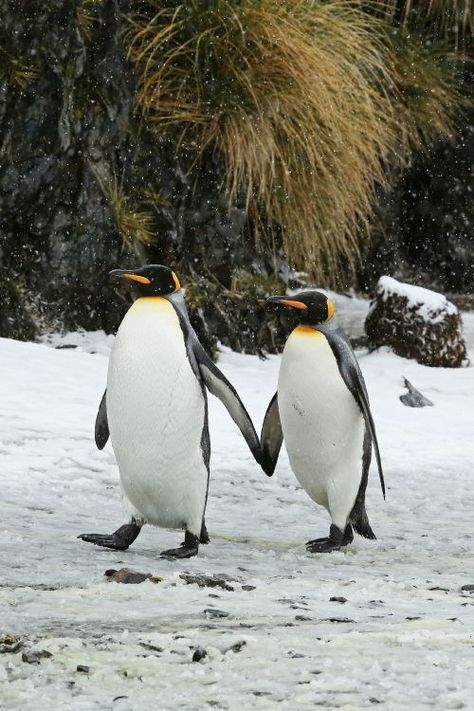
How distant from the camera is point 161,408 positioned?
357 centimetres

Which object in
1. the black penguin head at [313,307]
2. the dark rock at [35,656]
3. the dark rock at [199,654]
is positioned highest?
the black penguin head at [313,307]

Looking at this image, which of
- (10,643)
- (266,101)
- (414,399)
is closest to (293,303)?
(10,643)

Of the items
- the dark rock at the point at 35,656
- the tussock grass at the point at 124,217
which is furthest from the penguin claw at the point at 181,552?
the tussock grass at the point at 124,217

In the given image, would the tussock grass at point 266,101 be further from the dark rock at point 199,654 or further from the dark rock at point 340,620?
the dark rock at point 199,654

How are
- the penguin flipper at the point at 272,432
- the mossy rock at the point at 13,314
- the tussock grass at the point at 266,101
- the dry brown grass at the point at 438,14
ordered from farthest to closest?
the dry brown grass at the point at 438,14 < the tussock grass at the point at 266,101 < the mossy rock at the point at 13,314 < the penguin flipper at the point at 272,432

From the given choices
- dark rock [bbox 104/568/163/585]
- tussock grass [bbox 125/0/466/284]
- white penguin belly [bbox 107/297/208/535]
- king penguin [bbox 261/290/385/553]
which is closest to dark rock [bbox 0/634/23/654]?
dark rock [bbox 104/568/163/585]

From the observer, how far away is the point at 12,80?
719cm

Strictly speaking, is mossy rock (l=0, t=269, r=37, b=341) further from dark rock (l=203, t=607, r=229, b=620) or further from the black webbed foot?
dark rock (l=203, t=607, r=229, b=620)

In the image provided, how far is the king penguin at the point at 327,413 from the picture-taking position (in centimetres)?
387

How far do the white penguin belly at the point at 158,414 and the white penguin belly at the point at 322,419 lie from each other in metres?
0.38

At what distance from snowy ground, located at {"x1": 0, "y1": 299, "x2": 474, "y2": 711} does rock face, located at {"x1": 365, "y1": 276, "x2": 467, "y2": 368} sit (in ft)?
7.32

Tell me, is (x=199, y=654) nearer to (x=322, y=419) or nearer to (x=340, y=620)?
(x=340, y=620)

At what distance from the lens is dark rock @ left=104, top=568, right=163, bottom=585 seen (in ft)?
9.64

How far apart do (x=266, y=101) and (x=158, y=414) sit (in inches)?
181
